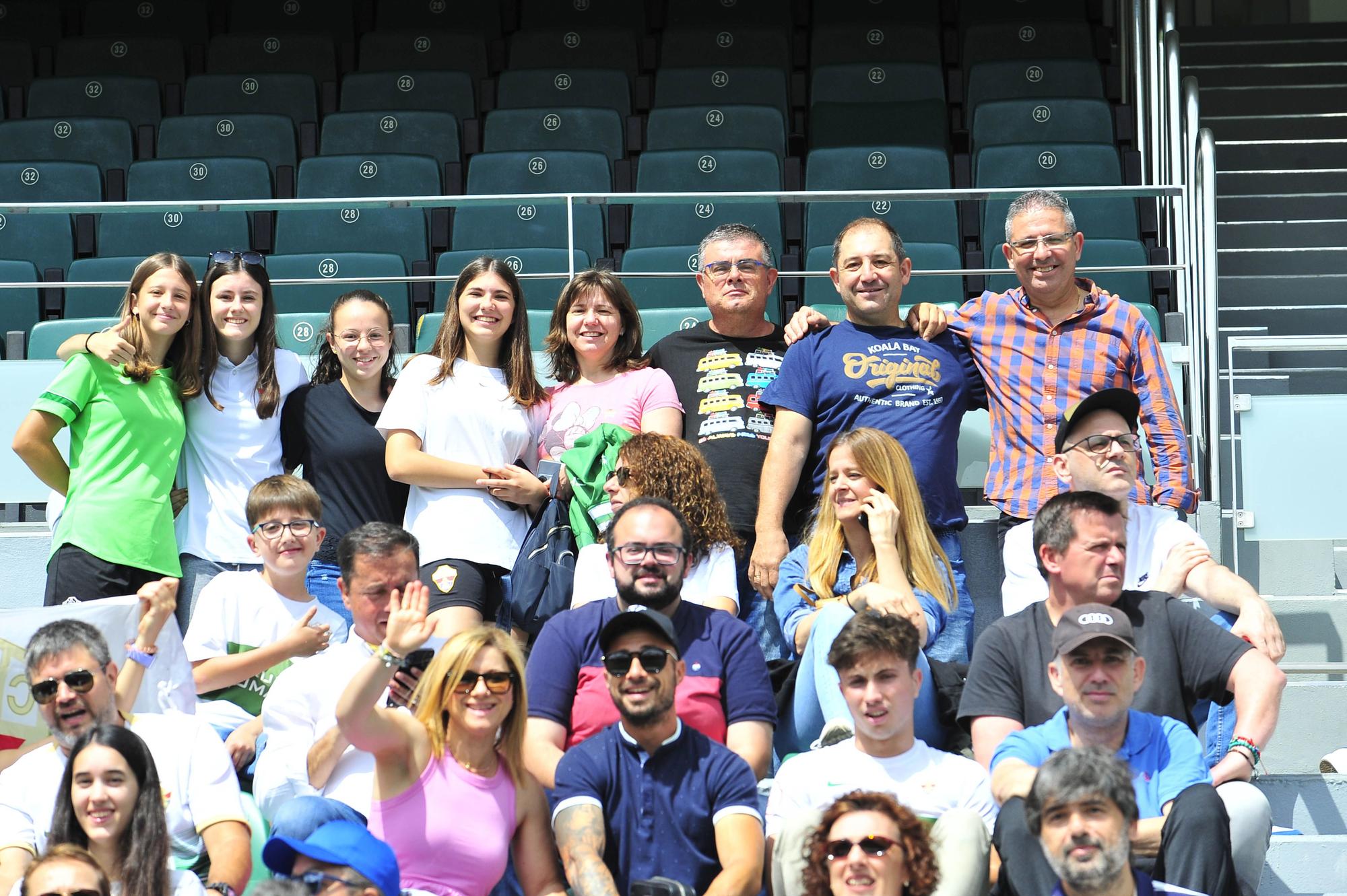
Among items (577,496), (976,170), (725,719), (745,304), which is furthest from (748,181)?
(725,719)

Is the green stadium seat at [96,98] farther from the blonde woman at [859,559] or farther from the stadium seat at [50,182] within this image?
the blonde woman at [859,559]

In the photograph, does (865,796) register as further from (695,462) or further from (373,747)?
(695,462)

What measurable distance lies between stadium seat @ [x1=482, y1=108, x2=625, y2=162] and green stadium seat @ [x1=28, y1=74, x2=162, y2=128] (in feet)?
6.40

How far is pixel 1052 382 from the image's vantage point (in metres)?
4.76

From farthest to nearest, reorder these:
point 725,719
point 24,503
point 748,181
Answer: point 748,181, point 24,503, point 725,719

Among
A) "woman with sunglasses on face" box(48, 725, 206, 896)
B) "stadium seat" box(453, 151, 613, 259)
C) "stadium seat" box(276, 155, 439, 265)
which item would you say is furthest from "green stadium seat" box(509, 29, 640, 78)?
"woman with sunglasses on face" box(48, 725, 206, 896)

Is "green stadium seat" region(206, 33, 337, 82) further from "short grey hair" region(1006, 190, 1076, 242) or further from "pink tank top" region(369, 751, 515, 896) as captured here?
"pink tank top" region(369, 751, 515, 896)

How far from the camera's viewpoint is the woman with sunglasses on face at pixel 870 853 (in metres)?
3.12

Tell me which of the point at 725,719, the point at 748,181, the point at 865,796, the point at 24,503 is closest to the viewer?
the point at 865,796

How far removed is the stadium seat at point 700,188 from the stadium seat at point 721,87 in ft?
2.95

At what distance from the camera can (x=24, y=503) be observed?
19.3 feet

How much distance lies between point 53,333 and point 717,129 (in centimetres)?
336

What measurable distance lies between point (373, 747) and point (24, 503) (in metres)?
3.03

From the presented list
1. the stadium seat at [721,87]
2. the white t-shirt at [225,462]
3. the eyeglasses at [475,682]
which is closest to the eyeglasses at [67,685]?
the eyeglasses at [475,682]
